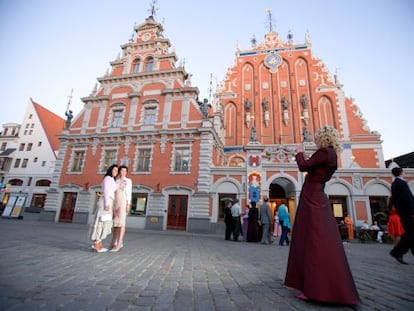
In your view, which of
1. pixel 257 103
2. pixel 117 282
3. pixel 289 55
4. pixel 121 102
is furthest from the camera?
pixel 289 55

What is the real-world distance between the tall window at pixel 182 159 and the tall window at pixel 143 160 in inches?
88.7

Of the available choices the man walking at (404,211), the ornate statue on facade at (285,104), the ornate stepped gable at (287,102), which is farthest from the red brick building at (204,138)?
the man walking at (404,211)

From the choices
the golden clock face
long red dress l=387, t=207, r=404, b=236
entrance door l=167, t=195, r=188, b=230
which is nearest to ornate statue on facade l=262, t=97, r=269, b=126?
entrance door l=167, t=195, r=188, b=230

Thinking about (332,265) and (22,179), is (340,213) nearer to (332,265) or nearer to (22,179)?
(332,265)

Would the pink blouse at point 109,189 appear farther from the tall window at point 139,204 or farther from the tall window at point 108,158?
the tall window at point 108,158

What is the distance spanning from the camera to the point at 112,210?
4.99 meters

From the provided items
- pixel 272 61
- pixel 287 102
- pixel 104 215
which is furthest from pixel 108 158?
pixel 272 61

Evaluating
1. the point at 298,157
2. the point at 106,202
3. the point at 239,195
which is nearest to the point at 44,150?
the point at 239,195

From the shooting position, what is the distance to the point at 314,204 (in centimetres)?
229

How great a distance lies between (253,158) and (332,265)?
12366 millimetres

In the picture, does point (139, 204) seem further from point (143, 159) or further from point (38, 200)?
point (38, 200)

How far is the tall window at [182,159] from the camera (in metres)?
15.0

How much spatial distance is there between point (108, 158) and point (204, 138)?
8.16m

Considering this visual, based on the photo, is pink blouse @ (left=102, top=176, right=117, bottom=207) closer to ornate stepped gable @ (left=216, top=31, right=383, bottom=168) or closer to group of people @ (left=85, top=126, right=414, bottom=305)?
group of people @ (left=85, top=126, right=414, bottom=305)
